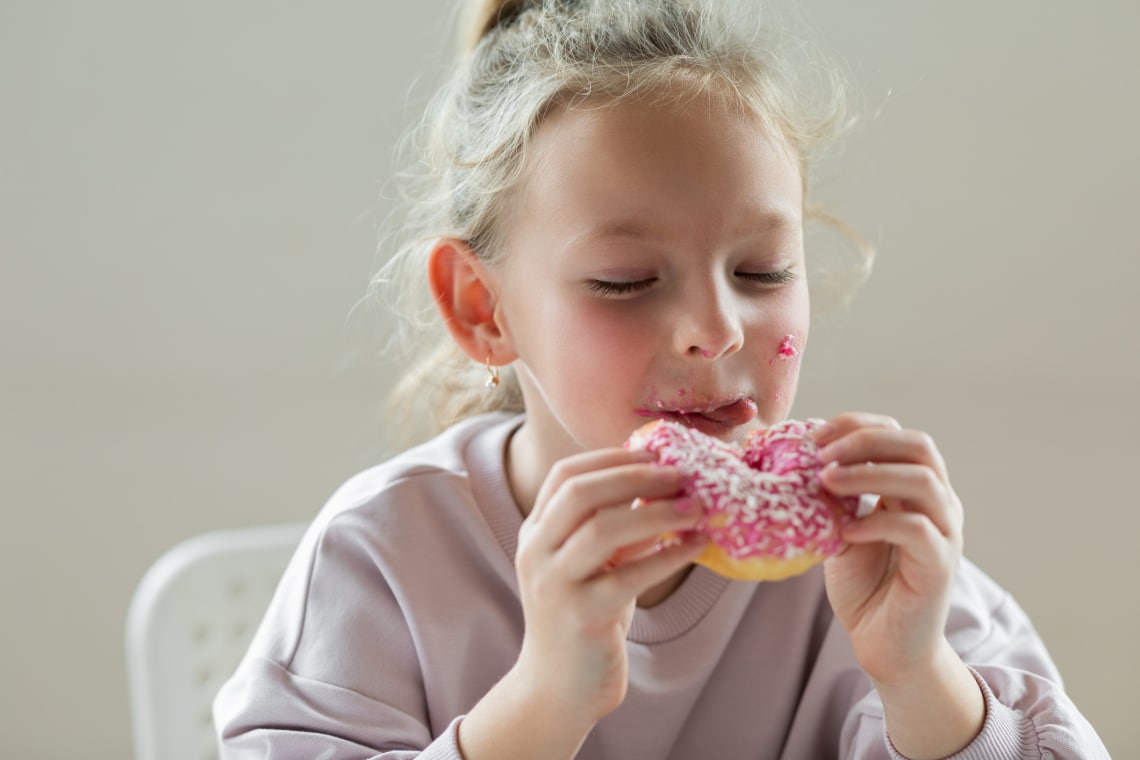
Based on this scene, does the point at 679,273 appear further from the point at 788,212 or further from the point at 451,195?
the point at 451,195

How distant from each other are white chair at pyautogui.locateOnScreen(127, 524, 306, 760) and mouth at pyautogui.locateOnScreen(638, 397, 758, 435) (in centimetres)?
59

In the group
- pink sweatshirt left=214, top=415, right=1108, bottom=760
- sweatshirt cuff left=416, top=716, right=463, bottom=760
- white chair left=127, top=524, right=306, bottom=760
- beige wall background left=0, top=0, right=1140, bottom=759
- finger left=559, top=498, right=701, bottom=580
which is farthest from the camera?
beige wall background left=0, top=0, right=1140, bottom=759

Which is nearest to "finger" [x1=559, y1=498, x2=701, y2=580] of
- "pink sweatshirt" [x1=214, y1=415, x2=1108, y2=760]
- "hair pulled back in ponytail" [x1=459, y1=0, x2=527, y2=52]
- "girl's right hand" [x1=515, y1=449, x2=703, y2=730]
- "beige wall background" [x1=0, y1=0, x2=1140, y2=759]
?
"girl's right hand" [x1=515, y1=449, x2=703, y2=730]

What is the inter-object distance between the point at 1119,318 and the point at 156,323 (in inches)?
56.0

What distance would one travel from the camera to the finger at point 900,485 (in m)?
0.80

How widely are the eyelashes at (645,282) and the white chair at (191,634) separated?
23.2 inches

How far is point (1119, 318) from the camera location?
195cm

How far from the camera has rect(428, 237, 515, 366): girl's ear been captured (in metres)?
1.17

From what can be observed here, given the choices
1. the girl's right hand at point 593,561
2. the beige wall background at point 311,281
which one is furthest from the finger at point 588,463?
the beige wall background at point 311,281

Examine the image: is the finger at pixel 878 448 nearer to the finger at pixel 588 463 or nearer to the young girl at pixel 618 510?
the young girl at pixel 618 510

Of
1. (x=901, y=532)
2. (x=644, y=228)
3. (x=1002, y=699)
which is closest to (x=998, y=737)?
(x=1002, y=699)

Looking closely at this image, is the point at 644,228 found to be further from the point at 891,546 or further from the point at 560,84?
the point at 891,546

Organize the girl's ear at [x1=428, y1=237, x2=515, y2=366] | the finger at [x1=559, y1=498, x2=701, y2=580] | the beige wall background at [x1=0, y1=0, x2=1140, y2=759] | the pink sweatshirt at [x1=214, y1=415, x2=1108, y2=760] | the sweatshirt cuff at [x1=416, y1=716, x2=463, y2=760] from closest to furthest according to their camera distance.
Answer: the finger at [x1=559, y1=498, x2=701, y2=580] < the sweatshirt cuff at [x1=416, y1=716, x2=463, y2=760] < the pink sweatshirt at [x1=214, y1=415, x2=1108, y2=760] < the girl's ear at [x1=428, y1=237, x2=515, y2=366] < the beige wall background at [x1=0, y1=0, x2=1140, y2=759]

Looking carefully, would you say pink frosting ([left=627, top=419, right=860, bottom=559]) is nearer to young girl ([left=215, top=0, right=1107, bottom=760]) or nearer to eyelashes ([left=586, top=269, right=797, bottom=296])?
young girl ([left=215, top=0, right=1107, bottom=760])
